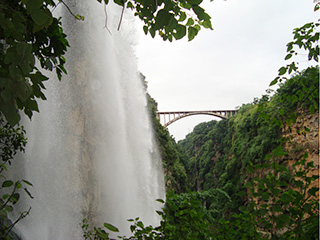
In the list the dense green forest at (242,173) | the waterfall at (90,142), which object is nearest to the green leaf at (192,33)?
the dense green forest at (242,173)

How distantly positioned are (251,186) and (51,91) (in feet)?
23.4

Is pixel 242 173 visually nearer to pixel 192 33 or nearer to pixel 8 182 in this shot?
pixel 192 33

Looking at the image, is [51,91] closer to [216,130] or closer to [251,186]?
[251,186]

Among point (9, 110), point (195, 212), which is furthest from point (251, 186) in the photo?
point (9, 110)

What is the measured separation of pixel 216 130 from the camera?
2564 cm

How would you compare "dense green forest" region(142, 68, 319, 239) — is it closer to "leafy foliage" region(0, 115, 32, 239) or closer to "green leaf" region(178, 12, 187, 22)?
"green leaf" region(178, 12, 187, 22)

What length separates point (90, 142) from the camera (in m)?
8.05

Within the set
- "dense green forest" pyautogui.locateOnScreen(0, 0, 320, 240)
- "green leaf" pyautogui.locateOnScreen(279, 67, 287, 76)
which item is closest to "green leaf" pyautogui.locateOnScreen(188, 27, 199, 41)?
"dense green forest" pyautogui.locateOnScreen(0, 0, 320, 240)

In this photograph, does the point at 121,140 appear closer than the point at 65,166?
No

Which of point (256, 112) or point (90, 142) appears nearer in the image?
point (256, 112)

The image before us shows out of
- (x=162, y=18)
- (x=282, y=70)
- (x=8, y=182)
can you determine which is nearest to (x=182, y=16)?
(x=162, y=18)

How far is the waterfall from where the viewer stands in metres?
5.96

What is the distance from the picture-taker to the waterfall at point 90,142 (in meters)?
5.96

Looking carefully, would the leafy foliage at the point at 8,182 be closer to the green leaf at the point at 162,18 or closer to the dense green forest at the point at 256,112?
the dense green forest at the point at 256,112
